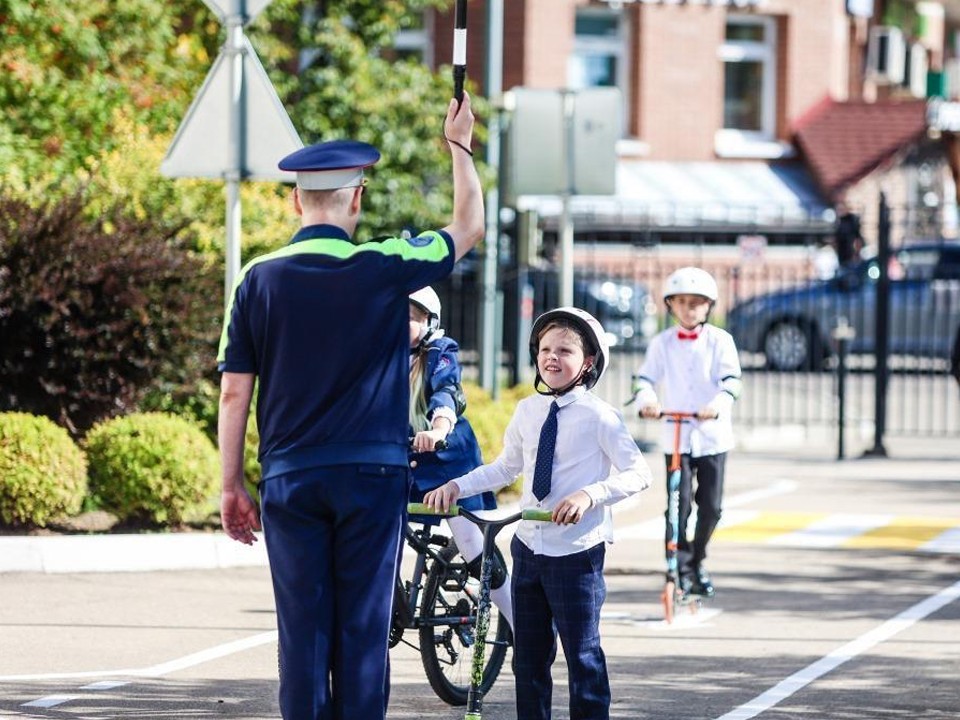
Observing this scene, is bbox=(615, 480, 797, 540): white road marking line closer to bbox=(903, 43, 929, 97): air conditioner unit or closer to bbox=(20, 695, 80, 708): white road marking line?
bbox=(20, 695, 80, 708): white road marking line

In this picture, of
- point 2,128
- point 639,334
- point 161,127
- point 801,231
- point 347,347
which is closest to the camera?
point 347,347

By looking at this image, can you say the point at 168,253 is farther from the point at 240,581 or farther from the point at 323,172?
the point at 323,172

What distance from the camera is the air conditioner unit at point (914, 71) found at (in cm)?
3694

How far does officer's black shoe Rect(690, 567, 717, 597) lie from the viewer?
9.80 m

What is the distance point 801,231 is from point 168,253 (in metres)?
23.8

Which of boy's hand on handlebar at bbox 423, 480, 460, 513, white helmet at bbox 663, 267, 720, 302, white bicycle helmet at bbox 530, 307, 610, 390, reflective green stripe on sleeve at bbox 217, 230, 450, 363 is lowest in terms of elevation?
boy's hand on handlebar at bbox 423, 480, 460, 513

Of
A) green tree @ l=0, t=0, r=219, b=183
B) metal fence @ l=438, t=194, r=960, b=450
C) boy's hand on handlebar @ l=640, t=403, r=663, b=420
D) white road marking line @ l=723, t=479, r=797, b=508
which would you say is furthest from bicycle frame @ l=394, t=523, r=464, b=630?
metal fence @ l=438, t=194, r=960, b=450

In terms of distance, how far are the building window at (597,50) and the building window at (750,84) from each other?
7.65ft

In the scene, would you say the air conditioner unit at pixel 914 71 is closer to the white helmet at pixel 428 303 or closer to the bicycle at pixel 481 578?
the white helmet at pixel 428 303

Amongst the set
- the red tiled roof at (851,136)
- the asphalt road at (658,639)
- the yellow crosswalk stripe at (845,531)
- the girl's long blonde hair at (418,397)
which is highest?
the red tiled roof at (851,136)

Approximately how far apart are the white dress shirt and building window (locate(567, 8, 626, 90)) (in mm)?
25594

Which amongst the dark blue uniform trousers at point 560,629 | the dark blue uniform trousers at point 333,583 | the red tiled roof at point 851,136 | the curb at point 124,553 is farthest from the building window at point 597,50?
the dark blue uniform trousers at point 333,583

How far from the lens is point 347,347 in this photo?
5.03 m

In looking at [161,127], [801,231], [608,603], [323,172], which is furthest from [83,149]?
[801,231]
